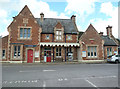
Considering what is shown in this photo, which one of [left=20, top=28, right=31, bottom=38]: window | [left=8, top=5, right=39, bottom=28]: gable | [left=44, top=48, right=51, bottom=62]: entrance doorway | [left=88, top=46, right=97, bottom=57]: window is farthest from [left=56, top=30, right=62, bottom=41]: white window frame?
[left=88, top=46, right=97, bottom=57]: window

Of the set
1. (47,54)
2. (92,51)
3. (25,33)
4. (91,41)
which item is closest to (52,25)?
(25,33)

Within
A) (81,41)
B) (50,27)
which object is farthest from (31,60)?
(81,41)

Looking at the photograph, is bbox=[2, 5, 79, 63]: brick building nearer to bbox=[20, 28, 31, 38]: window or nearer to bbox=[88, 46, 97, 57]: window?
bbox=[20, 28, 31, 38]: window

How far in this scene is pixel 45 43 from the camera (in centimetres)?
1933

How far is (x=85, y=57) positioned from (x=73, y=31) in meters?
5.98

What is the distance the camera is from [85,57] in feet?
67.2

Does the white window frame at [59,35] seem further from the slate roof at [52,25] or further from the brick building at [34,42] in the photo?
the slate roof at [52,25]

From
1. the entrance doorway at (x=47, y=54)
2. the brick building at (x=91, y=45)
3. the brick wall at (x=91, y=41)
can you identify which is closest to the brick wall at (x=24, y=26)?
the entrance doorway at (x=47, y=54)

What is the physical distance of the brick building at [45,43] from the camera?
19008mm

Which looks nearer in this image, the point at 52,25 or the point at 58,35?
the point at 58,35

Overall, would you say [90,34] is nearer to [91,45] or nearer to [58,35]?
[91,45]

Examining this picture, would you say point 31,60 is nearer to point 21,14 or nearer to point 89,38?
point 21,14

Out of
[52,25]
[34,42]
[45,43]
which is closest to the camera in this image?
[45,43]

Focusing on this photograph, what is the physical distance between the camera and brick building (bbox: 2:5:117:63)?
62.4 ft
